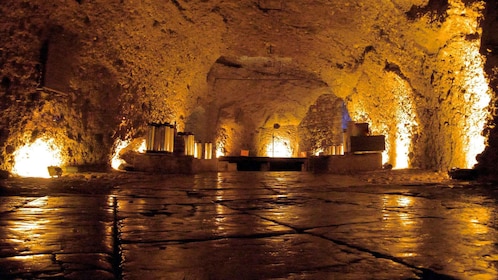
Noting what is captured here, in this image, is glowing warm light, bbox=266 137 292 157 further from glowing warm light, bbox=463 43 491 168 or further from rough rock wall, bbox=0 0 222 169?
glowing warm light, bbox=463 43 491 168

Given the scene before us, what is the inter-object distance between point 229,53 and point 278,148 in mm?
7289

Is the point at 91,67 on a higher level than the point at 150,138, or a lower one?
higher

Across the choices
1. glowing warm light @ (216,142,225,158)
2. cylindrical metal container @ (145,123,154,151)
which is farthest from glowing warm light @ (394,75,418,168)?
glowing warm light @ (216,142,225,158)

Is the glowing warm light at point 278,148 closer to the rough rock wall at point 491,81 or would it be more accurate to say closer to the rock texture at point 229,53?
the rock texture at point 229,53

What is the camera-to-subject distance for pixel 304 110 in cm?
1697

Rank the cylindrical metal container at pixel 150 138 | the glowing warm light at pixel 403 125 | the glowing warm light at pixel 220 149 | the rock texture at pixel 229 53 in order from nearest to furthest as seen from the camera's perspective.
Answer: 1. the rock texture at pixel 229 53
2. the cylindrical metal container at pixel 150 138
3. the glowing warm light at pixel 403 125
4. the glowing warm light at pixel 220 149

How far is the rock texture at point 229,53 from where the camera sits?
5.70 metres

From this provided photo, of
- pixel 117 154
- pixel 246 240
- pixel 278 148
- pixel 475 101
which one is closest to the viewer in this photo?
pixel 246 240

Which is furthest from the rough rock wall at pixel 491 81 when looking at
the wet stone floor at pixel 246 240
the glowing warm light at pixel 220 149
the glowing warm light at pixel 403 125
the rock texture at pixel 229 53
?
the glowing warm light at pixel 220 149

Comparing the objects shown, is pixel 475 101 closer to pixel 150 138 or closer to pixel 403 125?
pixel 403 125

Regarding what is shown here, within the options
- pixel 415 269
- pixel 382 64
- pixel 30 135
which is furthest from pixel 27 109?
pixel 382 64

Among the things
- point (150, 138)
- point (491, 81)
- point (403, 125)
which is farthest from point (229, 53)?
point (491, 81)

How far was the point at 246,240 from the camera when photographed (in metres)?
1.75

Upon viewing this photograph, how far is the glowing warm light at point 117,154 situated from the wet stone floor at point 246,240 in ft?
15.5
